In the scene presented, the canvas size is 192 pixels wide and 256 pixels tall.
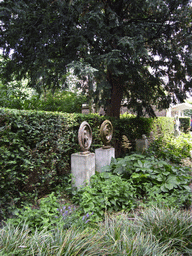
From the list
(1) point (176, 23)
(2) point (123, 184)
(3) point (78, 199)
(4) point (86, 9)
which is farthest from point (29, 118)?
(1) point (176, 23)

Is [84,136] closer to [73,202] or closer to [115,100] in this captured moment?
[73,202]

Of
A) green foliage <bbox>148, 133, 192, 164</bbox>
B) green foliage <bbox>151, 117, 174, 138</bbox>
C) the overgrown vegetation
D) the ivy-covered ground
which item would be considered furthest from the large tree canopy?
the ivy-covered ground

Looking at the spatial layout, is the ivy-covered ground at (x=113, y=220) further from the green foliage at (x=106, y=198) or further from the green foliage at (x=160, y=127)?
the green foliage at (x=160, y=127)

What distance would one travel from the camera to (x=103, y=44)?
575 centimetres

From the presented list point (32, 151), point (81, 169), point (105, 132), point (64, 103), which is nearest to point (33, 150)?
point (32, 151)

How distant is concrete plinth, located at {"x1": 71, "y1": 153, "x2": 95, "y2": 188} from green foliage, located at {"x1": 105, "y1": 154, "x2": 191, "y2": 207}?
57 cm

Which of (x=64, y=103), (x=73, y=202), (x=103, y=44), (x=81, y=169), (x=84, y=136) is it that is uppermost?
(x=103, y=44)

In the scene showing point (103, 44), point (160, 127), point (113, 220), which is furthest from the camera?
point (160, 127)

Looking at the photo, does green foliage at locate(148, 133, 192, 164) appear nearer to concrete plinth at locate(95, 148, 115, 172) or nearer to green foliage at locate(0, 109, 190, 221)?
concrete plinth at locate(95, 148, 115, 172)

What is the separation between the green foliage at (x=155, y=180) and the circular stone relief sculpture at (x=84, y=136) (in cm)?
70

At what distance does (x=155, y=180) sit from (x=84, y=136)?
1592mm

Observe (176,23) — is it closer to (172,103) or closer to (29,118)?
(172,103)

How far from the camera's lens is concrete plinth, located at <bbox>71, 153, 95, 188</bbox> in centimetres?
353

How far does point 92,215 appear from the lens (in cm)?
253
